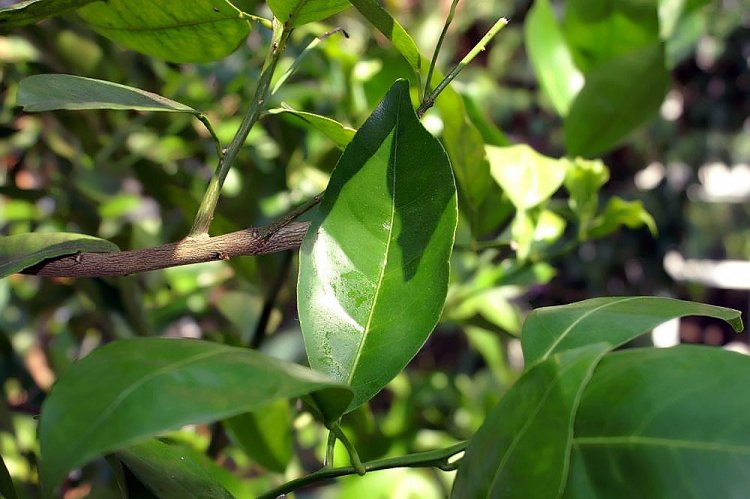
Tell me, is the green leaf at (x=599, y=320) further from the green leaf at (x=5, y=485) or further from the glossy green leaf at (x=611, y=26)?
the glossy green leaf at (x=611, y=26)

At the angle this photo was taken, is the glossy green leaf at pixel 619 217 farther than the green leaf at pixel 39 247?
Yes

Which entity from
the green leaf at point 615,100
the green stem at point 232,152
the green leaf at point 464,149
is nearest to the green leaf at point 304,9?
the green stem at point 232,152

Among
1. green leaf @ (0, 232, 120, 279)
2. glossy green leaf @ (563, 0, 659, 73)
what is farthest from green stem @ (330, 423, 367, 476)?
glossy green leaf @ (563, 0, 659, 73)

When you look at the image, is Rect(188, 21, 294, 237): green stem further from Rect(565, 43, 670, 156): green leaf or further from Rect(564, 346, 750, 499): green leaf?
Rect(565, 43, 670, 156): green leaf

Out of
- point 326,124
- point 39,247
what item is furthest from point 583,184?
point 39,247

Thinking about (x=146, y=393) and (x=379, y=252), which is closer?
(x=146, y=393)

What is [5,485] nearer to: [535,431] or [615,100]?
[535,431]
